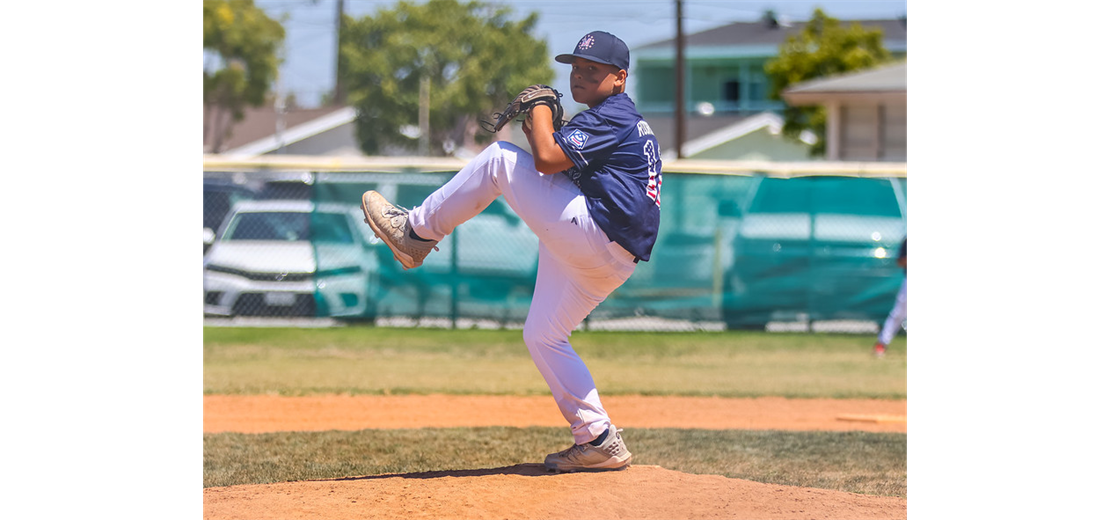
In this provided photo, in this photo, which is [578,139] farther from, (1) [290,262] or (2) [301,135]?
(2) [301,135]

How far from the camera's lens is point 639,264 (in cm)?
1241

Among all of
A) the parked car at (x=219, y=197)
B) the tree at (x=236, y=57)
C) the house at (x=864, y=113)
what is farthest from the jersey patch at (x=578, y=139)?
the tree at (x=236, y=57)

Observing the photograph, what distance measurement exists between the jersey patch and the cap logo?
1.31ft

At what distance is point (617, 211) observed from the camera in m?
4.29

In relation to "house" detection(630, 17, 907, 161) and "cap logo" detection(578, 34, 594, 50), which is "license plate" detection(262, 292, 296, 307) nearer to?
"cap logo" detection(578, 34, 594, 50)

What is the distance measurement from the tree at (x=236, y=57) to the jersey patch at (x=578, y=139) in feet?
103

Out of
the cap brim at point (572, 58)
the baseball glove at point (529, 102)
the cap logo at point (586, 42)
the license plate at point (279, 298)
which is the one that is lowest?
the license plate at point (279, 298)

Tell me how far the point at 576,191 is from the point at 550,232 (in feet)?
0.65

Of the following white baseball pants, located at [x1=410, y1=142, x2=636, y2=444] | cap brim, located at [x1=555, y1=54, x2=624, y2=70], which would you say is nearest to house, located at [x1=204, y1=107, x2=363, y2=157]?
white baseball pants, located at [x1=410, y1=142, x2=636, y2=444]

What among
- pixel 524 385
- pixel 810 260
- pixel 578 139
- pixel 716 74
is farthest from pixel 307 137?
pixel 578 139

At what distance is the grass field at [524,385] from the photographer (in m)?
6.03

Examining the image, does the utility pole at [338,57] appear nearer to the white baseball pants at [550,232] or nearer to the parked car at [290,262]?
the parked car at [290,262]
